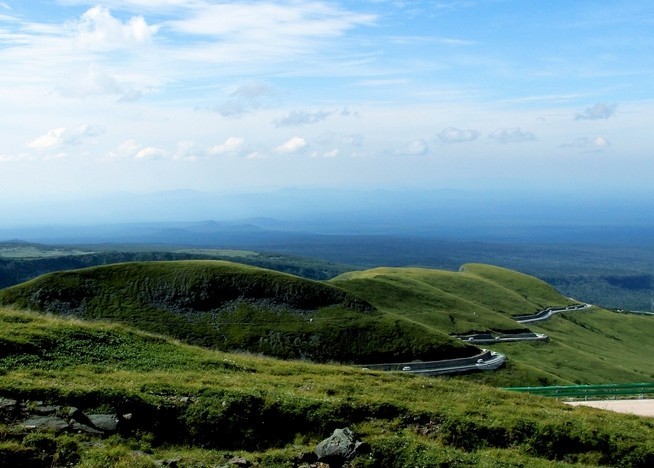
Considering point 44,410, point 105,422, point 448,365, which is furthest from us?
point 448,365

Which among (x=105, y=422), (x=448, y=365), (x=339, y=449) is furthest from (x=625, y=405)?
(x=448, y=365)

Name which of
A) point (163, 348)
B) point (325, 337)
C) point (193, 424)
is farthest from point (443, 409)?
point (325, 337)

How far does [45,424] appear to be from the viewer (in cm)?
1705

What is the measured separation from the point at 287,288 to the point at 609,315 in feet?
408

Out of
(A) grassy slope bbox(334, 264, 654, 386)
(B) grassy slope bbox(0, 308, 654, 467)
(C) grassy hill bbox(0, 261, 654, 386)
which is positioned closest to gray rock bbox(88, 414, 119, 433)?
(B) grassy slope bbox(0, 308, 654, 467)

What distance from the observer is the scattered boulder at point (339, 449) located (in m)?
17.6

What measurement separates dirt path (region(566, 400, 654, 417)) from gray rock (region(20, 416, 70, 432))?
25574 millimetres

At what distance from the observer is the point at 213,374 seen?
25.2 meters

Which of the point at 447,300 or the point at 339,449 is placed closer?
the point at 339,449

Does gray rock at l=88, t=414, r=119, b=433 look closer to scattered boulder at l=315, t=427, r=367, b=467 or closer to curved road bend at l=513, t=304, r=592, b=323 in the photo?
scattered boulder at l=315, t=427, r=367, b=467

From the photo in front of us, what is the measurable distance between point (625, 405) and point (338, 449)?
22879 mm

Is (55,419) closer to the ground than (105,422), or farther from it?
farther from it

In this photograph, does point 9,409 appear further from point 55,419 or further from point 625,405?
point 625,405

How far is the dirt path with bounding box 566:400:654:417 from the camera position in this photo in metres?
31.3
